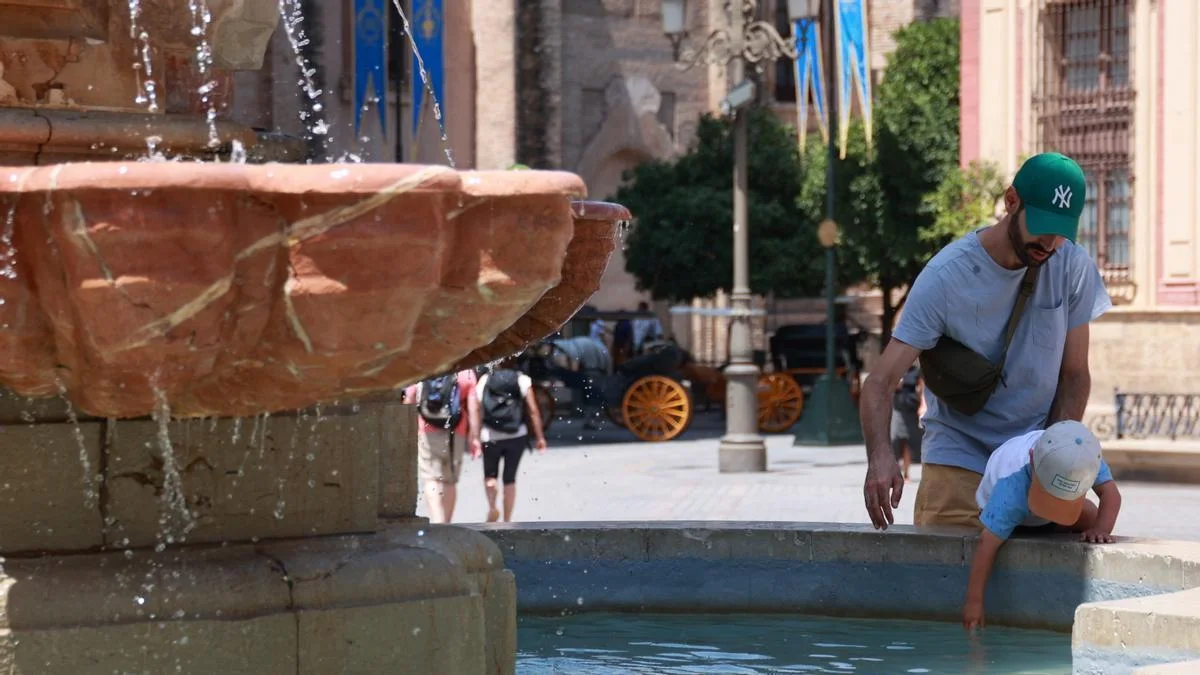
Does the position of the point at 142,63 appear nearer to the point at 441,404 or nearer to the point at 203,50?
the point at 203,50

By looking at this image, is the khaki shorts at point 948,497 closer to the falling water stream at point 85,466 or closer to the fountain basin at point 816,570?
the fountain basin at point 816,570

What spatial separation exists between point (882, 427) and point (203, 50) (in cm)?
189

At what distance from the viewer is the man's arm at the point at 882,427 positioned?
5086mm

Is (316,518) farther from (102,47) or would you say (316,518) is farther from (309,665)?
(102,47)

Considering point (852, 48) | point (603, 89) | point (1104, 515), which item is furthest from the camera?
point (603, 89)

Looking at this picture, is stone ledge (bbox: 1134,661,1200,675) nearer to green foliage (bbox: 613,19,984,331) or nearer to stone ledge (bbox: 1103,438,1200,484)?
stone ledge (bbox: 1103,438,1200,484)

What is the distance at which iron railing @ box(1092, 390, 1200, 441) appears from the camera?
19.4 meters

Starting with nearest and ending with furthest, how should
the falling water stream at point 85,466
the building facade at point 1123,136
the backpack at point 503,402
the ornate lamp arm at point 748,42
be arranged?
the falling water stream at point 85,466 < the backpack at point 503,402 < the ornate lamp arm at point 748,42 < the building facade at point 1123,136

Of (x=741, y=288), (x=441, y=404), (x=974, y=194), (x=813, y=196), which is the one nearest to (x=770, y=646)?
(x=441, y=404)

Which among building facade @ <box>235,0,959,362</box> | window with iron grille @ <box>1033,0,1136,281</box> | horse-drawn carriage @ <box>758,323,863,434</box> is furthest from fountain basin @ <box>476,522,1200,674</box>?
building facade @ <box>235,0,959,362</box>

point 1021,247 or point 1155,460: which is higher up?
point 1021,247

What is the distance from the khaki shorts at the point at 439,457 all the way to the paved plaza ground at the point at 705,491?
2.23 m

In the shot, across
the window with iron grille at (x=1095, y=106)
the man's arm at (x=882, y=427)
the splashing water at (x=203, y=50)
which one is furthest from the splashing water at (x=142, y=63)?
the window with iron grille at (x=1095, y=106)

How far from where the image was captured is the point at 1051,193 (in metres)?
4.99
